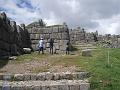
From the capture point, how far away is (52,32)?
32.8 meters

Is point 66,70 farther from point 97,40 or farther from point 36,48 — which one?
point 97,40

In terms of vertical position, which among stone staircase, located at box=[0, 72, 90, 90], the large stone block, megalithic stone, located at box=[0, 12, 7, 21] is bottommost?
stone staircase, located at box=[0, 72, 90, 90]

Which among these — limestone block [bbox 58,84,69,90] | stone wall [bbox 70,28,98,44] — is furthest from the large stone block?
stone wall [bbox 70,28,98,44]

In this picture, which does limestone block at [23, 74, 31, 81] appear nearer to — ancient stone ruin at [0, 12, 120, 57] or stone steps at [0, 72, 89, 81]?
stone steps at [0, 72, 89, 81]

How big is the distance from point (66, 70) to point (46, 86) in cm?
302

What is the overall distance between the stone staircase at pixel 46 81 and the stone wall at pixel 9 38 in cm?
793

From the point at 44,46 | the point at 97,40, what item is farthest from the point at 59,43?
the point at 97,40

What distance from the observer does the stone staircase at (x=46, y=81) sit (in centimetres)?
1505

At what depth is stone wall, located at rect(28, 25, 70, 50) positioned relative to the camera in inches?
1262

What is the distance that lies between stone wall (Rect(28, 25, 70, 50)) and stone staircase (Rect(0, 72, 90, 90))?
49.7 ft

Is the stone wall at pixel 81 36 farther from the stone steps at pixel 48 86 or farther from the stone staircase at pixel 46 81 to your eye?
the stone steps at pixel 48 86

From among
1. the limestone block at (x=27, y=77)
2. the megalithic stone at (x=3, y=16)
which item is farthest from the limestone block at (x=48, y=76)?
the megalithic stone at (x=3, y=16)

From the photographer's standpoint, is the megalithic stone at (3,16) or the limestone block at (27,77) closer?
the limestone block at (27,77)

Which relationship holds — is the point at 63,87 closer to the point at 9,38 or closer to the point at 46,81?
the point at 46,81
